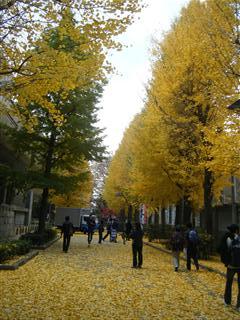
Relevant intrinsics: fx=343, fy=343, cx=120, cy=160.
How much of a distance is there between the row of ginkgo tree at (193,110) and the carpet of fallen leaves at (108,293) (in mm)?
3745

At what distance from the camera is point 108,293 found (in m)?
6.97

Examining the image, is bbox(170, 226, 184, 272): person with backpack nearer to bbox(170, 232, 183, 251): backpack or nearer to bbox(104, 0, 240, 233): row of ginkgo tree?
bbox(170, 232, 183, 251): backpack

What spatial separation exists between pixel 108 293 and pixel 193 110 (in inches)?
359

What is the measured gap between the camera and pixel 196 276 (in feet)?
32.2

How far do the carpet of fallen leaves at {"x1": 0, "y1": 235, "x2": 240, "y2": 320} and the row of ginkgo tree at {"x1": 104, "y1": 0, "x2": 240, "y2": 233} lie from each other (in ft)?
12.3

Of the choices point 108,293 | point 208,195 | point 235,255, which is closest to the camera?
point 235,255

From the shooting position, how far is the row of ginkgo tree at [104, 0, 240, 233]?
33.4 feet

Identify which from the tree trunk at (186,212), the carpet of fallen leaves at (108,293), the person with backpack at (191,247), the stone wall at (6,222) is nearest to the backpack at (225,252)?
the carpet of fallen leaves at (108,293)

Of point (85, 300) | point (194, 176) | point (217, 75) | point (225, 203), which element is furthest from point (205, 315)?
point (225, 203)

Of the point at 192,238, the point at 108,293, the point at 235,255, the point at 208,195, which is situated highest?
the point at 208,195

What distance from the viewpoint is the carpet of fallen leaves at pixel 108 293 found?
5484 millimetres

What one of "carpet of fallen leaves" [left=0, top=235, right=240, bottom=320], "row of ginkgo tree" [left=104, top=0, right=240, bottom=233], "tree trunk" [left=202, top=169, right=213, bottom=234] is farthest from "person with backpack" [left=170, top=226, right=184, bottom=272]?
"tree trunk" [left=202, top=169, right=213, bottom=234]

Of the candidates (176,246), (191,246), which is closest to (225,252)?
Answer: (176,246)

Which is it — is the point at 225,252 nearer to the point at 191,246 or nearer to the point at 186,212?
the point at 191,246
